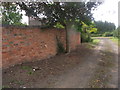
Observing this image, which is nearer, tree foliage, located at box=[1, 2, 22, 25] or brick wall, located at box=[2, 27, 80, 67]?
brick wall, located at box=[2, 27, 80, 67]

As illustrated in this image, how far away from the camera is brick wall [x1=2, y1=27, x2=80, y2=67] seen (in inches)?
187

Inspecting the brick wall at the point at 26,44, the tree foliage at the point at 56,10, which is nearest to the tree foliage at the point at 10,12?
the tree foliage at the point at 56,10

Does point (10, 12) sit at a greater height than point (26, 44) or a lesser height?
greater

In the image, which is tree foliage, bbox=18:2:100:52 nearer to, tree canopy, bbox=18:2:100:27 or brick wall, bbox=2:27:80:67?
tree canopy, bbox=18:2:100:27

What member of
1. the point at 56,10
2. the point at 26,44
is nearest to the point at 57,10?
the point at 56,10

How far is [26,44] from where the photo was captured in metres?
5.66

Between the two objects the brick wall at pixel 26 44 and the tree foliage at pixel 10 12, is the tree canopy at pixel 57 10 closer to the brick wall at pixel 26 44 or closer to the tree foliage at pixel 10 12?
the tree foliage at pixel 10 12

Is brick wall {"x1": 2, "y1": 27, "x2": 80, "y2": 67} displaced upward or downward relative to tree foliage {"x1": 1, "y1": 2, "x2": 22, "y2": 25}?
downward

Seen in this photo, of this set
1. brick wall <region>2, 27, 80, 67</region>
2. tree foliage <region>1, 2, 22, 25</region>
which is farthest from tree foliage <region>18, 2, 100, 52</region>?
brick wall <region>2, 27, 80, 67</region>

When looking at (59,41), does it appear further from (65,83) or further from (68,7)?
(65,83)

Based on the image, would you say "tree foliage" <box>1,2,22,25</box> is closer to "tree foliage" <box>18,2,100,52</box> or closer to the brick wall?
"tree foliage" <box>18,2,100,52</box>

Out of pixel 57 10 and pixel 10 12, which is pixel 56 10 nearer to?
pixel 57 10

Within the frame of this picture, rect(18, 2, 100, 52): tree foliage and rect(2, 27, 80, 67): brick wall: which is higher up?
rect(18, 2, 100, 52): tree foliage

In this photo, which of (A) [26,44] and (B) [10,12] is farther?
(B) [10,12]
